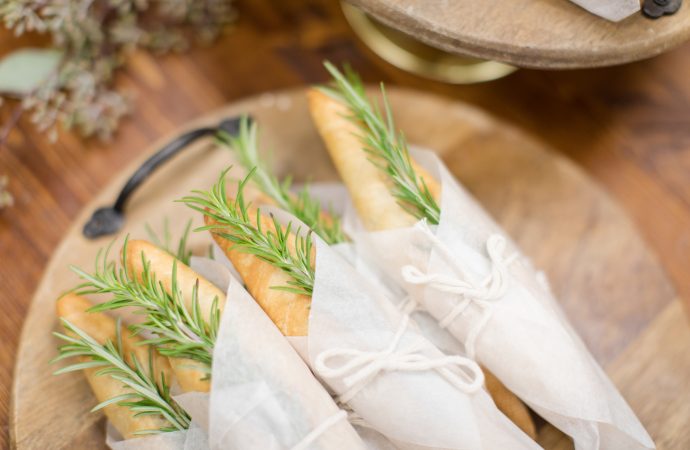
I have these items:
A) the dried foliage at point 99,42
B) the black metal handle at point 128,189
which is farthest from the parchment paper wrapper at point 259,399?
the dried foliage at point 99,42

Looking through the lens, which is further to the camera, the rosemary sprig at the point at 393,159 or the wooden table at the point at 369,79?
the wooden table at the point at 369,79

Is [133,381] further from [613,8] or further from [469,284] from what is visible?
[613,8]

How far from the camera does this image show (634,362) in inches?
29.5

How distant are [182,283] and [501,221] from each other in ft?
1.38

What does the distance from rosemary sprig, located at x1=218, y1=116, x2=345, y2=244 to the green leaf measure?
341 mm

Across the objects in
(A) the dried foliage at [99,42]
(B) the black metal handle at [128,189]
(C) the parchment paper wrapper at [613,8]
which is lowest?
(C) the parchment paper wrapper at [613,8]

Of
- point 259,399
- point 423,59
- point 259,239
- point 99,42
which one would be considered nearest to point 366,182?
point 259,239

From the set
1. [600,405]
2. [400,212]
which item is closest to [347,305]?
[400,212]

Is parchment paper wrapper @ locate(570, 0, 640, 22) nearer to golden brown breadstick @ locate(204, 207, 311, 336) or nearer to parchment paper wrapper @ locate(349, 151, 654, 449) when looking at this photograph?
parchment paper wrapper @ locate(349, 151, 654, 449)

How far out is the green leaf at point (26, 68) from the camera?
93 centimetres

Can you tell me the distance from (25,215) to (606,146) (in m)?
0.88

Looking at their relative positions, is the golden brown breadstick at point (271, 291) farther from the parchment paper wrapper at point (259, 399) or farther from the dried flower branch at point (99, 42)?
the dried flower branch at point (99, 42)

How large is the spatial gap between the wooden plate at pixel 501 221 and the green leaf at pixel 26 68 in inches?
9.0

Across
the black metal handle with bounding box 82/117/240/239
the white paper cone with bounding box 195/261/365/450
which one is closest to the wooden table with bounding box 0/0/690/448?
the black metal handle with bounding box 82/117/240/239
